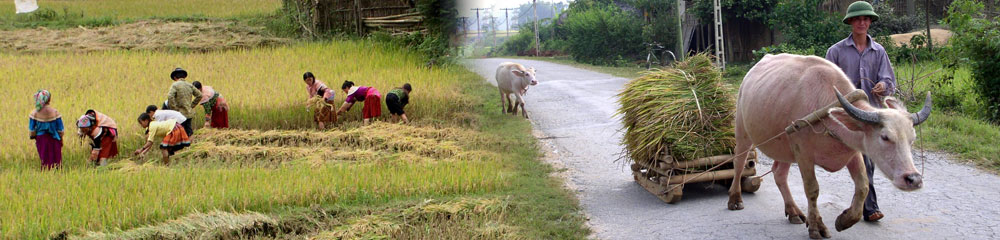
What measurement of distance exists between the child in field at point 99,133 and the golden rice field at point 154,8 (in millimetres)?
9206

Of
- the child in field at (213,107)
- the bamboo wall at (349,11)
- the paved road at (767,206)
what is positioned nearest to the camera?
the paved road at (767,206)

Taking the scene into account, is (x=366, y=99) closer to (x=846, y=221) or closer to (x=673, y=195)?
(x=673, y=195)

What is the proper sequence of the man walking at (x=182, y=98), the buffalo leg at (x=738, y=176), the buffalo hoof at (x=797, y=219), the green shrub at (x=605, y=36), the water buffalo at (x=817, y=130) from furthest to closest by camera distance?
the green shrub at (x=605, y=36) → the man walking at (x=182, y=98) → the buffalo leg at (x=738, y=176) → the buffalo hoof at (x=797, y=219) → the water buffalo at (x=817, y=130)

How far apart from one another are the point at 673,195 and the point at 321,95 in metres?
4.54

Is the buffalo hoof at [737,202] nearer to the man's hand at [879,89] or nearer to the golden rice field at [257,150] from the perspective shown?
the man's hand at [879,89]

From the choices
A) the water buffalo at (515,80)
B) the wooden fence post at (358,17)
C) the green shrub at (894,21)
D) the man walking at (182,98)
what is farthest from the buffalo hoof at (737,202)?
the green shrub at (894,21)

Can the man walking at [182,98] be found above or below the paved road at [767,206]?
above

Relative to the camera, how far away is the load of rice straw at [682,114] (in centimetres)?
497

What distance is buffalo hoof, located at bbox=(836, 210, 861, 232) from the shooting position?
3854mm

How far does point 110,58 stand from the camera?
481 inches

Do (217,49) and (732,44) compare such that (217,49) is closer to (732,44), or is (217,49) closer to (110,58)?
(110,58)

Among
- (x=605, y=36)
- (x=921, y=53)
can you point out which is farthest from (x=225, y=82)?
(x=605, y=36)

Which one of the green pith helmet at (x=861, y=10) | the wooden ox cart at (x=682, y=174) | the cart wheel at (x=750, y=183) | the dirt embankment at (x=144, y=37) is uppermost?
the dirt embankment at (x=144, y=37)

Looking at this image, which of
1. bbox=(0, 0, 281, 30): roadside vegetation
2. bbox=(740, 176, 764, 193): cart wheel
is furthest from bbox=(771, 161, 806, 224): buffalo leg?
bbox=(0, 0, 281, 30): roadside vegetation
